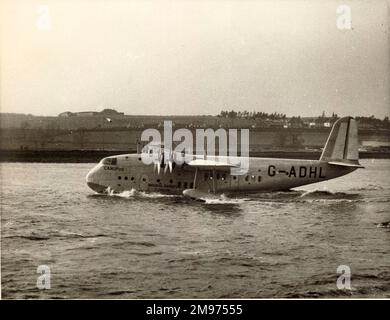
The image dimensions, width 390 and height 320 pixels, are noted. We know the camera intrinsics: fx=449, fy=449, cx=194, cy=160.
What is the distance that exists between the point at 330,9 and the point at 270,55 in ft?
8.24

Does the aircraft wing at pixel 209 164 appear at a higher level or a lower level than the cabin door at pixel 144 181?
higher

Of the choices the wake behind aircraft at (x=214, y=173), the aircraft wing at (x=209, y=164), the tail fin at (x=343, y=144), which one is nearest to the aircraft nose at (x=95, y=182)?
the wake behind aircraft at (x=214, y=173)

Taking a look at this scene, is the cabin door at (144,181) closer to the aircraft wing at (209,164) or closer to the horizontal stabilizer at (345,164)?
the aircraft wing at (209,164)

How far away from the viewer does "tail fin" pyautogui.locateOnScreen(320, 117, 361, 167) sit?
793 inches

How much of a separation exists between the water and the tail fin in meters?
1.21

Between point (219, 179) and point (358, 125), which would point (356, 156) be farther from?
point (219, 179)

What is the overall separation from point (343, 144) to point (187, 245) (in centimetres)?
1063

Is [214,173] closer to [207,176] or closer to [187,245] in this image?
[207,176]

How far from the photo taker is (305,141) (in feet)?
87.6

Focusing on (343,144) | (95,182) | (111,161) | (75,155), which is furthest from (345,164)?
(75,155)

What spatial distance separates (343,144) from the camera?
2102 centimetres

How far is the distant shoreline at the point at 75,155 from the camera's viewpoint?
16.7 metres

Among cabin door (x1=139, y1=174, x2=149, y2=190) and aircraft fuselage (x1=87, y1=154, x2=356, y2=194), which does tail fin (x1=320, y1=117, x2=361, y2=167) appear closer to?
aircraft fuselage (x1=87, y1=154, x2=356, y2=194)
